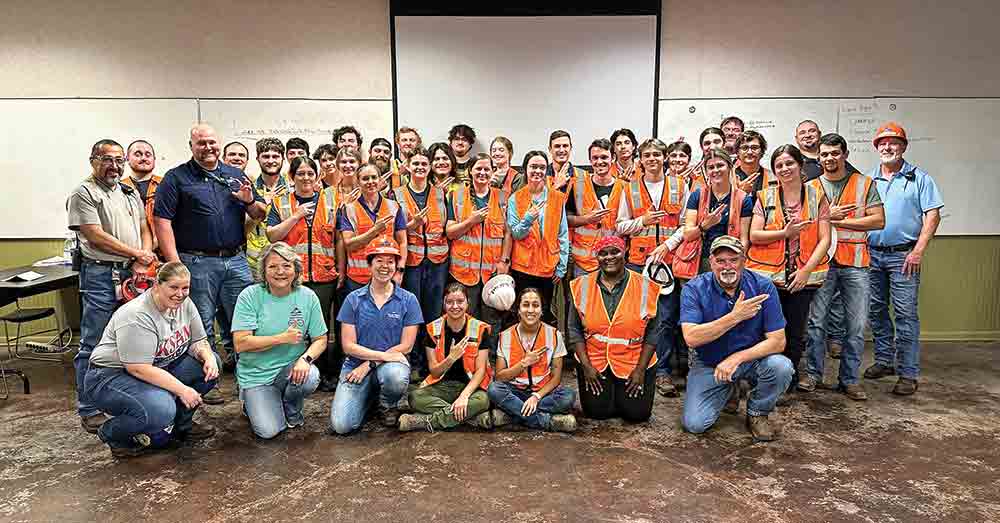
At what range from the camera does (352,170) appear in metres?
4.28

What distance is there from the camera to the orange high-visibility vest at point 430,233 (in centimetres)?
419

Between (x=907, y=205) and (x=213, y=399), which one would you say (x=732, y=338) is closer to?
(x=907, y=205)

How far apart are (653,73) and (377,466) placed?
13.5 ft

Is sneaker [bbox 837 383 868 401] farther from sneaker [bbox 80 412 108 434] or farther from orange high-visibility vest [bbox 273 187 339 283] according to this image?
sneaker [bbox 80 412 108 434]

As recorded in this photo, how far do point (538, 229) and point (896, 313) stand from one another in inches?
98.0

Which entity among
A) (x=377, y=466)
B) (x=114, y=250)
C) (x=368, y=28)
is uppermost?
(x=368, y=28)

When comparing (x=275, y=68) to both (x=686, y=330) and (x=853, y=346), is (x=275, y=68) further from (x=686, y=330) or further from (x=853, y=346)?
(x=853, y=346)

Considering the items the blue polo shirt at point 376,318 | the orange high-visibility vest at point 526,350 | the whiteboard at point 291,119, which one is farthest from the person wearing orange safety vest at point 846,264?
the whiteboard at point 291,119

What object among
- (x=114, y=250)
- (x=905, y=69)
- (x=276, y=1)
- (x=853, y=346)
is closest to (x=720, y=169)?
(x=853, y=346)

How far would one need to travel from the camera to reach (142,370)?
10.1 ft

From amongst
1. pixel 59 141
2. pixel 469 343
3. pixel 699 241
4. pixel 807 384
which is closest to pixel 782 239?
pixel 699 241

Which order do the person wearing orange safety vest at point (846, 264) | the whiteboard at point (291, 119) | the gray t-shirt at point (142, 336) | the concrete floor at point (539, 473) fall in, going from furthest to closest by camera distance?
the whiteboard at point (291, 119), the person wearing orange safety vest at point (846, 264), the gray t-shirt at point (142, 336), the concrete floor at point (539, 473)

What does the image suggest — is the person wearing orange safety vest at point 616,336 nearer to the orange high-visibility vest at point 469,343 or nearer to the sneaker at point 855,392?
the orange high-visibility vest at point 469,343

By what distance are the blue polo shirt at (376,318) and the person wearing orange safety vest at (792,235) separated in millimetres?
2095
